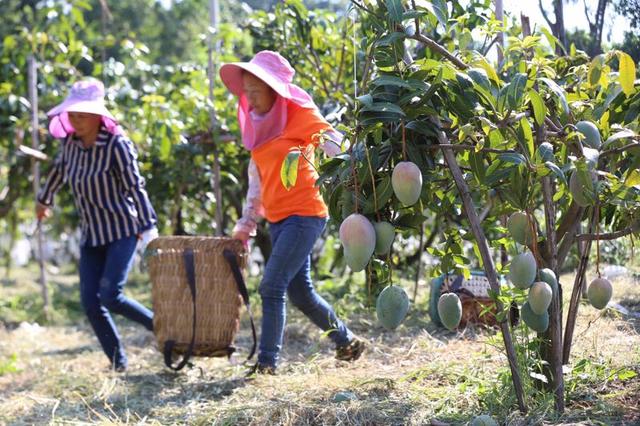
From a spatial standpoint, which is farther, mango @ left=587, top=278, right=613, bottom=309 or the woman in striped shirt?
the woman in striped shirt

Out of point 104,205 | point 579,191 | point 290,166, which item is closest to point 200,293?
point 104,205

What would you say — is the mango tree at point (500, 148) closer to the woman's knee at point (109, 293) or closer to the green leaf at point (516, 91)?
the green leaf at point (516, 91)

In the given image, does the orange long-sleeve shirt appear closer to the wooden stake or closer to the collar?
the collar

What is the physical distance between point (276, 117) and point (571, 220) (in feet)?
4.64

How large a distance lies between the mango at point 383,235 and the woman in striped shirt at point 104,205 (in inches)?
84.0

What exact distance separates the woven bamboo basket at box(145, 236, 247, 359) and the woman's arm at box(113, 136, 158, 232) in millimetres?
298

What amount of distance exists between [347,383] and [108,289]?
1.39m

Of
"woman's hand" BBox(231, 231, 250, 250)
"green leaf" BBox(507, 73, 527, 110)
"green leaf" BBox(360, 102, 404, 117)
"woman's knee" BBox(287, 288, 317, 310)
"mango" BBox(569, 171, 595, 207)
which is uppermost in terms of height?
"green leaf" BBox(507, 73, 527, 110)

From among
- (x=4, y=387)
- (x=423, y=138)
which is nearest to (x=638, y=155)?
(x=423, y=138)

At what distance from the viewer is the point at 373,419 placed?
8.32ft

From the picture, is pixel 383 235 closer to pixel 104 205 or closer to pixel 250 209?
pixel 250 209

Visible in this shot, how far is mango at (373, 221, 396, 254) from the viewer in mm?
2039

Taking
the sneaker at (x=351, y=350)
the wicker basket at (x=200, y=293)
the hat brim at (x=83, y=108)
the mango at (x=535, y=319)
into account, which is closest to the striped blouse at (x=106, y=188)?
the hat brim at (x=83, y=108)

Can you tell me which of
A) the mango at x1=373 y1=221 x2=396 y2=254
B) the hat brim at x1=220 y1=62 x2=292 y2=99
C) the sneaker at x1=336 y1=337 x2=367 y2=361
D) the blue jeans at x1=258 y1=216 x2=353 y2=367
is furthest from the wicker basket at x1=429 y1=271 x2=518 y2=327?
the mango at x1=373 y1=221 x2=396 y2=254
